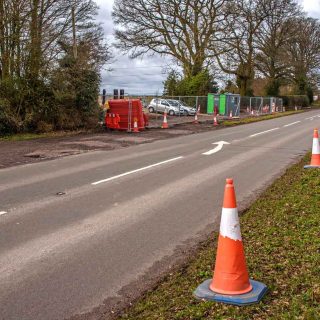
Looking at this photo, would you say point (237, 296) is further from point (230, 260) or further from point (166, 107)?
point (166, 107)

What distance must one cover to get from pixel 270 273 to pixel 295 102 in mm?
69348

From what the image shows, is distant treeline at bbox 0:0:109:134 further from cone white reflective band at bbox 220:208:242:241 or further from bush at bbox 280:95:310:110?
bush at bbox 280:95:310:110

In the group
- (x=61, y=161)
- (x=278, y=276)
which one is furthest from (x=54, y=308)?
(x=61, y=161)

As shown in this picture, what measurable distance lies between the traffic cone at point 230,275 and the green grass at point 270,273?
9 cm

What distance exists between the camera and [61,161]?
1369 centimetres

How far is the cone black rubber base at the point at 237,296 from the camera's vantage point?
396 centimetres

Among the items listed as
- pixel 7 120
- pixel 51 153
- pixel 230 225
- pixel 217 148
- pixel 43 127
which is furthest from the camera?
pixel 43 127

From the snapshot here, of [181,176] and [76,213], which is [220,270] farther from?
[181,176]

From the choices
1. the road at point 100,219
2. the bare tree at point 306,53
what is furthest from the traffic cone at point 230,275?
the bare tree at point 306,53

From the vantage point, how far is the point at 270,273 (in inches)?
181

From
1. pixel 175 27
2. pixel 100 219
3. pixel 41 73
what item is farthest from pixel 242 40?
pixel 100 219

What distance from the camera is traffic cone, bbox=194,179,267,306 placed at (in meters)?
4.05

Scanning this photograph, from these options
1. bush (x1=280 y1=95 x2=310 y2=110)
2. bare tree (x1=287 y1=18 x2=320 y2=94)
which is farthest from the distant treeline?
bush (x1=280 y1=95 x2=310 y2=110)

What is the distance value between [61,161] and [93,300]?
31.7 ft
